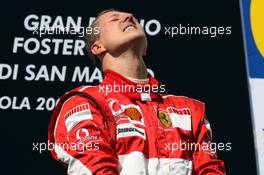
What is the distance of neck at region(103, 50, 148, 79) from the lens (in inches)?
89.0

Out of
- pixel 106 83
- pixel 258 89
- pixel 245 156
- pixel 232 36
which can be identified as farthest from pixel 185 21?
pixel 106 83

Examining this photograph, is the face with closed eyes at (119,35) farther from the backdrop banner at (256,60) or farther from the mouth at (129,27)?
the backdrop banner at (256,60)

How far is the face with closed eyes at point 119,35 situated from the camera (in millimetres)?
2283

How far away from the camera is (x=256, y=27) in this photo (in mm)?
2988

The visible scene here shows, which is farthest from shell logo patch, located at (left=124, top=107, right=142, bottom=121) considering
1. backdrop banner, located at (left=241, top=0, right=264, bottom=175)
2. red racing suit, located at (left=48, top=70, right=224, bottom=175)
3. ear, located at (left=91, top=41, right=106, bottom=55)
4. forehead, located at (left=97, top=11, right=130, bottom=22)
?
backdrop banner, located at (left=241, top=0, right=264, bottom=175)

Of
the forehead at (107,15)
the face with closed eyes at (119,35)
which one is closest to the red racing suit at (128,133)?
the face with closed eyes at (119,35)

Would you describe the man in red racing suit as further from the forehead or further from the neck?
the forehead

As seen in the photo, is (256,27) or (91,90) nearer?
(91,90)

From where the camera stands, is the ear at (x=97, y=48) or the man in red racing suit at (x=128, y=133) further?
the ear at (x=97, y=48)

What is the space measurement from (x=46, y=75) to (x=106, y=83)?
63 centimetres

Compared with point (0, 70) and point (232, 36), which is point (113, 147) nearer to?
point (0, 70)

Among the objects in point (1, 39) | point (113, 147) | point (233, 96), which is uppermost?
point (1, 39)

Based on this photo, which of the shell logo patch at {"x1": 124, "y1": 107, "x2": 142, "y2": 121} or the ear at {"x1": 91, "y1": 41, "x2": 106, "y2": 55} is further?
the ear at {"x1": 91, "y1": 41, "x2": 106, "y2": 55}

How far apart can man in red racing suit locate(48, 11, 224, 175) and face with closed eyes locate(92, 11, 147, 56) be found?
0.11 metres
